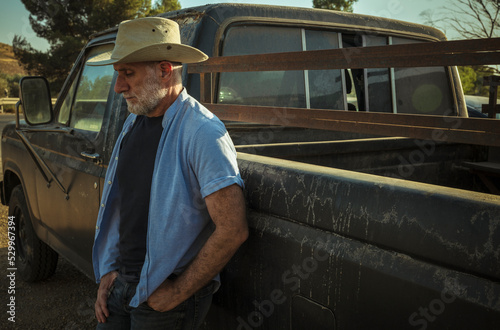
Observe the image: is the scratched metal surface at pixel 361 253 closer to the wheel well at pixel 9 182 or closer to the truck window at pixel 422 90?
the truck window at pixel 422 90

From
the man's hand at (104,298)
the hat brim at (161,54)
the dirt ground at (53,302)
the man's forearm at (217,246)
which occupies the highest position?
the hat brim at (161,54)

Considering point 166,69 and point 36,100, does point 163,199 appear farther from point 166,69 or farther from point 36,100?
point 36,100

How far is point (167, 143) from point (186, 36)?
113 centimetres

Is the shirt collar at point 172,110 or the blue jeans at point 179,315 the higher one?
the shirt collar at point 172,110

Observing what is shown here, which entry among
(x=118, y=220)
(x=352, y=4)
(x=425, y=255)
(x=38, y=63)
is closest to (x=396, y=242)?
(x=425, y=255)

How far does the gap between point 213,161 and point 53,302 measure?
294cm

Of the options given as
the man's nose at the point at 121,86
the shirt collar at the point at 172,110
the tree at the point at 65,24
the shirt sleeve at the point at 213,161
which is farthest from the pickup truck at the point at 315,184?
the tree at the point at 65,24

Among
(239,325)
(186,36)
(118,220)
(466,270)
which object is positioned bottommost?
(239,325)

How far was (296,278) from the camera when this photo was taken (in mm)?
1402

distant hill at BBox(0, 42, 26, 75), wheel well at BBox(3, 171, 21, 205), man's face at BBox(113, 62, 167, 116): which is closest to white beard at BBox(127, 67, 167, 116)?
man's face at BBox(113, 62, 167, 116)

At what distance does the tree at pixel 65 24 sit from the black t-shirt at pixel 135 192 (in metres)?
29.7

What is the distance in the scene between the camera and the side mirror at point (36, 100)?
332 centimetres

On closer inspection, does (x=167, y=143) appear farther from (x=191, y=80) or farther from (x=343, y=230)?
(x=191, y=80)

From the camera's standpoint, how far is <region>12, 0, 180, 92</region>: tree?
2983 cm
